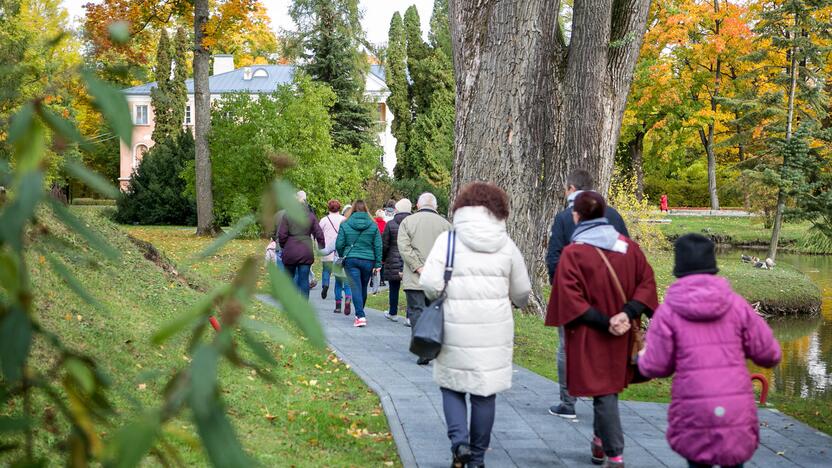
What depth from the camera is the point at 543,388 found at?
9664 millimetres

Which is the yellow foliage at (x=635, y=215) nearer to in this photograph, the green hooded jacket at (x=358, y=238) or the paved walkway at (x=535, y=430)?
the green hooded jacket at (x=358, y=238)

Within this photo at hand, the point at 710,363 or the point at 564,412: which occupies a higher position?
the point at 710,363

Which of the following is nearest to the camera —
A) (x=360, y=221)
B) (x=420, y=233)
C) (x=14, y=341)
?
(x=14, y=341)

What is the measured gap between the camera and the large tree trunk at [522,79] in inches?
522

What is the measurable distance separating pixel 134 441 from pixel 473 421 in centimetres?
533

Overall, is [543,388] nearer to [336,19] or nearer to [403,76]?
[336,19]

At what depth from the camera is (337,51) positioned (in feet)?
157

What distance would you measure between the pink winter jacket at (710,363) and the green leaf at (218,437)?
406cm

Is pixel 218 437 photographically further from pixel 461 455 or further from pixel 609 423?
pixel 609 423

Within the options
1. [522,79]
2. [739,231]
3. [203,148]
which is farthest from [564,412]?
[739,231]

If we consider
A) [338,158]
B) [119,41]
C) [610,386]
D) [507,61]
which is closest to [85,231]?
[119,41]

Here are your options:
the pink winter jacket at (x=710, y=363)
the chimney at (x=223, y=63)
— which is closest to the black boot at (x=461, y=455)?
the pink winter jacket at (x=710, y=363)

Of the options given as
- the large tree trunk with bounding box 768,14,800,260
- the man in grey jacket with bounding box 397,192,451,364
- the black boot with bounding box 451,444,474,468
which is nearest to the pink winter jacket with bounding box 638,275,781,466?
the black boot with bounding box 451,444,474,468

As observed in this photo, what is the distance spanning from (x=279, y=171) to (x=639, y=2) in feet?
54.0
